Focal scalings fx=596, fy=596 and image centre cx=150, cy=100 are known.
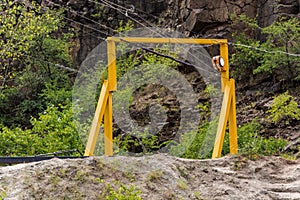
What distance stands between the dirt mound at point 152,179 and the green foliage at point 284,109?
6.25m

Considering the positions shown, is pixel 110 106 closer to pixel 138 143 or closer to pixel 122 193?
pixel 122 193

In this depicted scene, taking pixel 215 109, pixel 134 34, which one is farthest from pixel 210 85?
pixel 134 34

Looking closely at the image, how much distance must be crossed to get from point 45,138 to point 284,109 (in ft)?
19.7

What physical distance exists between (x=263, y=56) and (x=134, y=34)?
5.99m

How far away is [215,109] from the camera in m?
16.4

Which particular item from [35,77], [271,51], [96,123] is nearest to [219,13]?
[271,51]

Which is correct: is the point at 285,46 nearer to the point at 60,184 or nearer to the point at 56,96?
the point at 56,96

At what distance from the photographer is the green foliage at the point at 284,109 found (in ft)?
46.6

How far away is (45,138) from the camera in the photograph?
11.7 m

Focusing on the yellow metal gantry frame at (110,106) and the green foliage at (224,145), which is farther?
the green foliage at (224,145)

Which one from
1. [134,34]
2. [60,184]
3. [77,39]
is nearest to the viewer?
[60,184]

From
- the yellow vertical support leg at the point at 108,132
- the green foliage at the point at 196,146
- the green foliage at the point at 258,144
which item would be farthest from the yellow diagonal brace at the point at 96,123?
the green foliage at the point at 196,146

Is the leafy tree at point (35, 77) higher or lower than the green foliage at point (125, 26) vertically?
lower

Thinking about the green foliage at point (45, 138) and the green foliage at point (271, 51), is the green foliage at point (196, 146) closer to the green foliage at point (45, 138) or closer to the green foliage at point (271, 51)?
the green foliage at point (45, 138)
